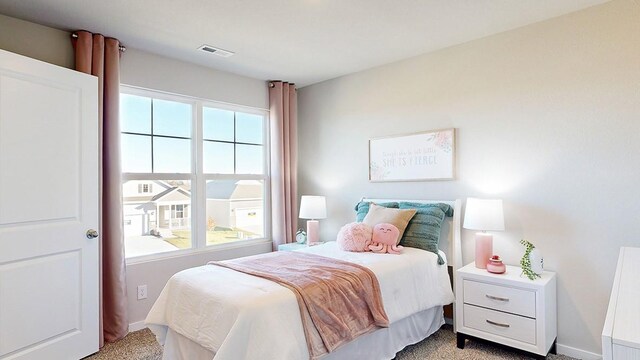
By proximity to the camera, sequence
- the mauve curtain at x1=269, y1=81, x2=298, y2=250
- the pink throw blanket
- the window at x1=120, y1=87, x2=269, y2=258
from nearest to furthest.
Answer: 1. the pink throw blanket
2. the window at x1=120, y1=87, x2=269, y2=258
3. the mauve curtain at x1=269, y1=81, x2=298, y2=250

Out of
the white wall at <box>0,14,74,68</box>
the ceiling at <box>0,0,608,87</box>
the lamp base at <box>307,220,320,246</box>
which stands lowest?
the lamp base at <box>307,220,320,246</box>

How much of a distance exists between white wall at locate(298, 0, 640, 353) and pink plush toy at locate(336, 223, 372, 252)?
2.50ft

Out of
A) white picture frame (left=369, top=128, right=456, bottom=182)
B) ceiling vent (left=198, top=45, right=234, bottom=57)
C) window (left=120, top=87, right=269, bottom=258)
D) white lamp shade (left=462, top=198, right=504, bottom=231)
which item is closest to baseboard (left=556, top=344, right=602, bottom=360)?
white lamp shade (left=462, top=198, right=504, bottom=231)

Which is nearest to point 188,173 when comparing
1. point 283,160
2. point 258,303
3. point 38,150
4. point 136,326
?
point 283,160

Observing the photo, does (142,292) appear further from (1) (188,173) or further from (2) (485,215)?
(2) (485,215)

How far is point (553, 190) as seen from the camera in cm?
257

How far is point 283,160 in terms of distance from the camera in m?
4.13

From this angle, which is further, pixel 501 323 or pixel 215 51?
pixel 215 51

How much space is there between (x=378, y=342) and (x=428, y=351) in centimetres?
53

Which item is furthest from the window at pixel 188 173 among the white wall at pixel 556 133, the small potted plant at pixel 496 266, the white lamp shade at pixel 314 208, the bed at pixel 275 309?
the small potted plant at pixel 496 266

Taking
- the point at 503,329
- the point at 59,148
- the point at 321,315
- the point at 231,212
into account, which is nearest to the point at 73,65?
the point at 59,148

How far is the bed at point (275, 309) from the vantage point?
1682mm

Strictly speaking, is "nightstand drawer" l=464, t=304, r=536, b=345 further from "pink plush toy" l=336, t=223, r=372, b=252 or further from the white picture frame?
the white picture frame

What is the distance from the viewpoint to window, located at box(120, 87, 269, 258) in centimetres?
321
